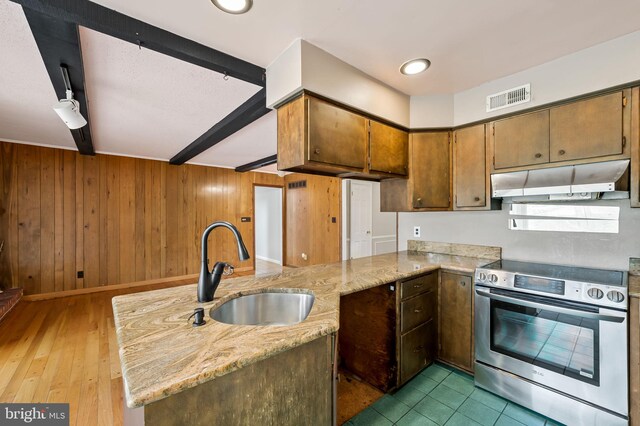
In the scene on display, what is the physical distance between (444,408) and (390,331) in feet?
1.96

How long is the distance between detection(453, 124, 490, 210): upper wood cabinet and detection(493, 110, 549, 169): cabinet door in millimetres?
121

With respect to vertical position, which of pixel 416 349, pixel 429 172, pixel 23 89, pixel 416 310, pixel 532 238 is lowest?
pixel 416 349

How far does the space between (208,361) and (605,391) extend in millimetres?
2197

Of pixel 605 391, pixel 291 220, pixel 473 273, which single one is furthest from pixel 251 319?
pixel 291 220

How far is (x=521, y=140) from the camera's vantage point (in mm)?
2182

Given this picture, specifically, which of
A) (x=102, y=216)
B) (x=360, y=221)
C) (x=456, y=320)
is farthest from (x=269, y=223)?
(x=456, y=320)

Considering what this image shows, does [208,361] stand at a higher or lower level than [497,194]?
lower

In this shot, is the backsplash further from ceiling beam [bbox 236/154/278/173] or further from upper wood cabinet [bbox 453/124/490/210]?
ceiling beam [bbox 236/154/278/173]

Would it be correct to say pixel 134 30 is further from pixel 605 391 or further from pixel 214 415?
pixel 605 391

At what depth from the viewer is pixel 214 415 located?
0.83 m

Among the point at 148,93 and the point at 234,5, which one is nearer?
the point at 234,5

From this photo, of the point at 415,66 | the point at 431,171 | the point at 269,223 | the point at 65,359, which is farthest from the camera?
the point at 269,223

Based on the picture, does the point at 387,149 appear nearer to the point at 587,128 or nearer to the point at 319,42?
the point at 319,42

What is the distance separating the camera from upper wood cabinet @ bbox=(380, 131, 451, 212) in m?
2.59
